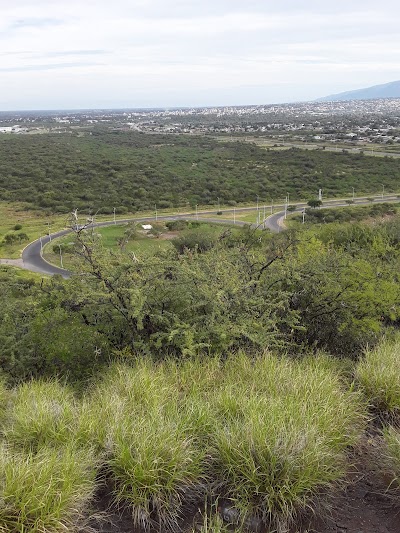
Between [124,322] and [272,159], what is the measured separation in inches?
4108

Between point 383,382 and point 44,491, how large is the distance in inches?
150

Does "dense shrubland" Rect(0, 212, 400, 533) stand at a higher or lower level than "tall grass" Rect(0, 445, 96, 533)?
lower

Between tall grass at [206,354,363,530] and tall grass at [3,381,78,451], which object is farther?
tall grass at [3,381,78,451]

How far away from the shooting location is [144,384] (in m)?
5.35

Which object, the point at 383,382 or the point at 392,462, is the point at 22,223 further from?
the point at 392,462

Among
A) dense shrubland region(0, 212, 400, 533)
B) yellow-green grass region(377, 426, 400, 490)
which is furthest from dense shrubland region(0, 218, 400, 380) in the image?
yellow-green grass region(377, 426, 400, 490)

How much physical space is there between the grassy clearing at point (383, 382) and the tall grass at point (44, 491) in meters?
3.29

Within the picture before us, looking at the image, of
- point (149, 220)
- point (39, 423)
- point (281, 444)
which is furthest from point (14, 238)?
point (281, 444)

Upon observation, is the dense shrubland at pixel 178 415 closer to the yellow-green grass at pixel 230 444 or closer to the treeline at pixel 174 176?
the yellow-green grass at pixel 230 444

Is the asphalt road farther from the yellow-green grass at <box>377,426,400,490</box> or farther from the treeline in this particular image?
the yellow-green grass at <box>377,426,400,490</box>

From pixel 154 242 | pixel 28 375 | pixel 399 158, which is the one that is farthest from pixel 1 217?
pixel 399 158

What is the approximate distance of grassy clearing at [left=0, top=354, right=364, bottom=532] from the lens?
3.62 m

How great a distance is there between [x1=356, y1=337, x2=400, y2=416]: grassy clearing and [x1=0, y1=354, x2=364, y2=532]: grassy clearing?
0.57 metres

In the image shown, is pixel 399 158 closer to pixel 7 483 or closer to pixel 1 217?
pixel 1 217
